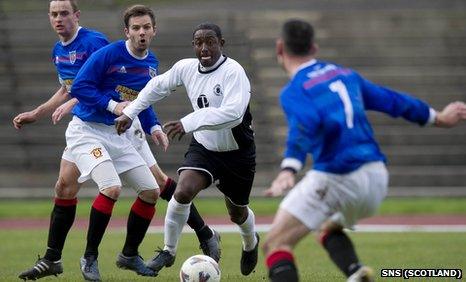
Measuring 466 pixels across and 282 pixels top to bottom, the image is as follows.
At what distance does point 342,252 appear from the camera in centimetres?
700

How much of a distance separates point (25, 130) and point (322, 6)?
851cm

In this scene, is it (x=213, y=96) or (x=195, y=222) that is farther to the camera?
(x=195, y=222)

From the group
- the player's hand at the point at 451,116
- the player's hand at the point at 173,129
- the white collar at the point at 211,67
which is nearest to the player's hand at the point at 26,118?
the white collar at the point at 211,67

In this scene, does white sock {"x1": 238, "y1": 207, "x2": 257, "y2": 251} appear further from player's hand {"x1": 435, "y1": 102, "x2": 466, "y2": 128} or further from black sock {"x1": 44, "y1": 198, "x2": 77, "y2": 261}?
player's hand {"x1": 435, "y1": 102, "x2": 466, "y2": 128}

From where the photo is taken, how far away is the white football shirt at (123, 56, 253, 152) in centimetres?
849

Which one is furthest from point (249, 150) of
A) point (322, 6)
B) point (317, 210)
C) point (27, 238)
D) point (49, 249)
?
point (322, 6)

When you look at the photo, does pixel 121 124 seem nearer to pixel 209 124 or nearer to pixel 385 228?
pixel 209 124

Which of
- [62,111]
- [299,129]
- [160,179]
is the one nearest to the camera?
[299,129]

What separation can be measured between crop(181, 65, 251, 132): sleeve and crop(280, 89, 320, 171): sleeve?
1.77 metres

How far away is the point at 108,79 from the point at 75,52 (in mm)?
505

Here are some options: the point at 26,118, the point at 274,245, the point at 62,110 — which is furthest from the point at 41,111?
the point at 274,245

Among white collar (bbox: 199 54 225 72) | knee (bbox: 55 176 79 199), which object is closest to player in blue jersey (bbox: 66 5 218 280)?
knee (bbox: 55 176 79 199)

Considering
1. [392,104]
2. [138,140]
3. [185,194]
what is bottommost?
[185,194]

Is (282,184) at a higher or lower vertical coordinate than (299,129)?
lower
